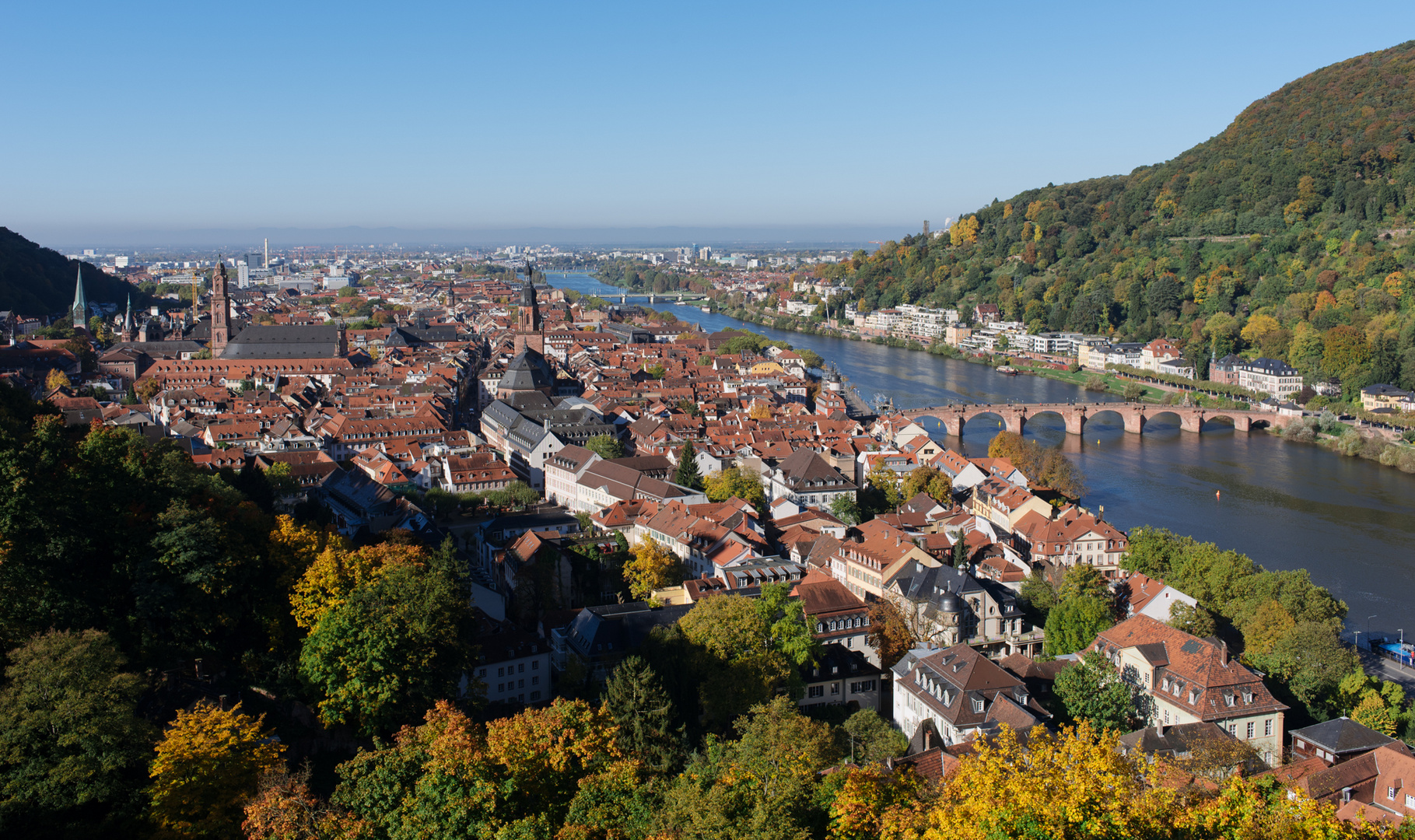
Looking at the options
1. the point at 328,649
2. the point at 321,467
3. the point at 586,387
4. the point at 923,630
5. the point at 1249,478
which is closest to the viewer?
the point at 328,649

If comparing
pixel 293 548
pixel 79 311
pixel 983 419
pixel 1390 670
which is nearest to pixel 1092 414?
pixel 983 419

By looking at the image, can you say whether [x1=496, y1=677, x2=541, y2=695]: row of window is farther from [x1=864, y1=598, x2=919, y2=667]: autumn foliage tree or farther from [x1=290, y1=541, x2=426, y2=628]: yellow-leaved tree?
[x1=864, y1=598, x2=919, y2=667]: autumn foliage tree

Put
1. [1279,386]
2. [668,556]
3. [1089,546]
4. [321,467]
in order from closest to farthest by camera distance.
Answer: [668,556] → [1089,546] → [321,467] → [1279,386]

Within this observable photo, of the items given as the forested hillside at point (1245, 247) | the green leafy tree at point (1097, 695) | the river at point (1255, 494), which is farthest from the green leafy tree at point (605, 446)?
the forested hillside at point (1245, 247)

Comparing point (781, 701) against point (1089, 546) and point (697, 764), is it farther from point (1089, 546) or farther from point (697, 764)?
point (1089, 546)

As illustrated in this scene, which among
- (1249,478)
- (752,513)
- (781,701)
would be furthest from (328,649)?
(1249,478)

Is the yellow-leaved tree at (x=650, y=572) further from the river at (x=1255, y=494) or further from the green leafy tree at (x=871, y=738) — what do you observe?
the river at (x=1255, y=494)
